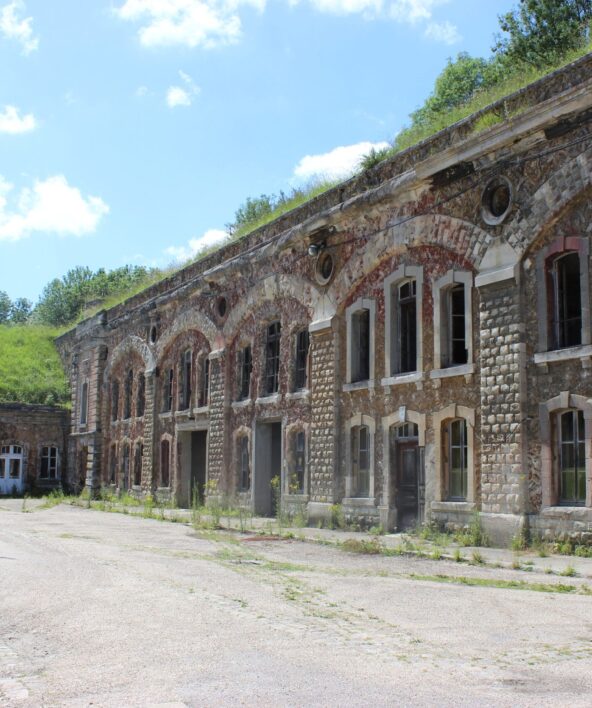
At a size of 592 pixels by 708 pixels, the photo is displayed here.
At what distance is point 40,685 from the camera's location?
17.1 feet

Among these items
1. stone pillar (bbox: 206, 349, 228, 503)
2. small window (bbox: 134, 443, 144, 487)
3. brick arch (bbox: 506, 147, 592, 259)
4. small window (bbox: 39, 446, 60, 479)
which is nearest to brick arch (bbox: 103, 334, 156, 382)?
small window (bbox: 134, 443, 144, 487)

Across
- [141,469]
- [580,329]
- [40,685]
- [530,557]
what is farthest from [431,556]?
[141,469]

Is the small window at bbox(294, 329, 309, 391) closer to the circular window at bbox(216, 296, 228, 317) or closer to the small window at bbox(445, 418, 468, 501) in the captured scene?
the circular window at bbox(216, 296, 228, 317)

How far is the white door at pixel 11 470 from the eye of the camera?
35.1 m

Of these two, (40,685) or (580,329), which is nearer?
(40,685)

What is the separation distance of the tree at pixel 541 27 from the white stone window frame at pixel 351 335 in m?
24.6

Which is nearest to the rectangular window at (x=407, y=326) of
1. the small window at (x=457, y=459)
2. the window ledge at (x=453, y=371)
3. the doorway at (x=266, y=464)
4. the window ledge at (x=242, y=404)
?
the window ledge at (x=453, y=371)

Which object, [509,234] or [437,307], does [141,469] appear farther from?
[509,234]

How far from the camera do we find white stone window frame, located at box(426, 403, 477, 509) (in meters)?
14.7

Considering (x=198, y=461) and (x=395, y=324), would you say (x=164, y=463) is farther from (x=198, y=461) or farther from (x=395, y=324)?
(x=395, y=324)

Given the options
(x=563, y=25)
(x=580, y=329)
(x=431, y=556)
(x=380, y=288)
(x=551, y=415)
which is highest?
(x=563, y=25)

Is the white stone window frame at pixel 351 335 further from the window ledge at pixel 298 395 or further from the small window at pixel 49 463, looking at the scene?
the small window at pixel 49 463

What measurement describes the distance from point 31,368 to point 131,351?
37.3 feet

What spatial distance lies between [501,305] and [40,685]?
10.8m
